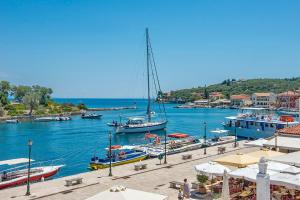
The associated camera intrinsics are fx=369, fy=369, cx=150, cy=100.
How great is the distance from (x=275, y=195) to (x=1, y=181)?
19.1 m

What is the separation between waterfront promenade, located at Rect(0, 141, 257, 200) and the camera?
18305 mm

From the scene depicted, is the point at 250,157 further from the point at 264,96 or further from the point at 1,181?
the point at 264,96

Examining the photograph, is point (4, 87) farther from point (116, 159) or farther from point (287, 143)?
point (287, 143)

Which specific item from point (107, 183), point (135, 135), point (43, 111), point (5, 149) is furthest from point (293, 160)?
point (43, 111)

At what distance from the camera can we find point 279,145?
23047mm

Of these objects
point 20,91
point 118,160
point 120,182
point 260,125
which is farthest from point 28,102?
point 120,182

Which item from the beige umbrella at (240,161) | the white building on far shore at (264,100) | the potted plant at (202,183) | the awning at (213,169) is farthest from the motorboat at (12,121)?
the white building on far shore at (264,100)

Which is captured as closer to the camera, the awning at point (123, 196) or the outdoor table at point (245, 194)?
the awning at point (123, 196)

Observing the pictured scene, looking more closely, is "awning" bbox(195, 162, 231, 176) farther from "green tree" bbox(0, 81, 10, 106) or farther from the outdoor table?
"green tree" bbox(0, 81, 10, 106)

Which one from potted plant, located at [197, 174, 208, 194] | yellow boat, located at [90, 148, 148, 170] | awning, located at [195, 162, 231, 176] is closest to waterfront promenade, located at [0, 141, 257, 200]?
potted plant, located at [197, 174, 208, 194]

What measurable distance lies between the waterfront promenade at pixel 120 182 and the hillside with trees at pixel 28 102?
308 feet

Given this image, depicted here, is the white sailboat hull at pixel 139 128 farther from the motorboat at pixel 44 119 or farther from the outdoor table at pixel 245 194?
the outdoor table at pixel 245 194

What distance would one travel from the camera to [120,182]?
2067 centimetres

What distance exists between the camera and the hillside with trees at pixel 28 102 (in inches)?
4563
